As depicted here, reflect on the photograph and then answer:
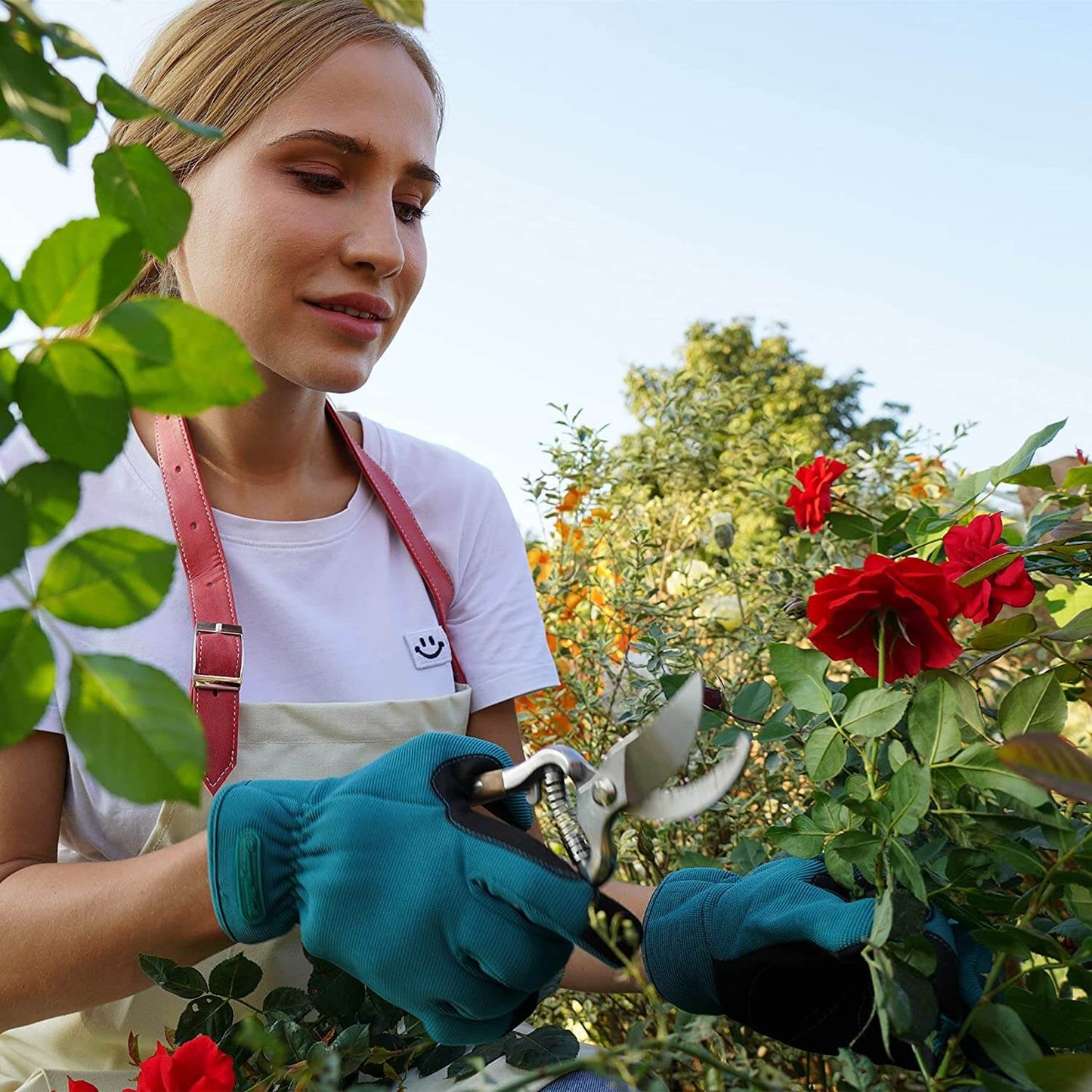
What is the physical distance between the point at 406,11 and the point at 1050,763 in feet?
1.70

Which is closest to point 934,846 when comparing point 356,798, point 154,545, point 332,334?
point 356,798

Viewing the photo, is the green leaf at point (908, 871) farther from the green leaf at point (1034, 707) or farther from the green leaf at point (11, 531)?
the green leaf at point (11, 531)

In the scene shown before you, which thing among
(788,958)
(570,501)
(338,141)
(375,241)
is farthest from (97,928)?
(570,501)

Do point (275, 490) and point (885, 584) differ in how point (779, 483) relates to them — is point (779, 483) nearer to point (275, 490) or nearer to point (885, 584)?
point (275, 490)

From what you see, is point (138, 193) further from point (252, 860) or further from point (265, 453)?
point (265, 453)

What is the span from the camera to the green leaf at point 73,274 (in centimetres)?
46

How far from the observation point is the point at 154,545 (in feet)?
1.43

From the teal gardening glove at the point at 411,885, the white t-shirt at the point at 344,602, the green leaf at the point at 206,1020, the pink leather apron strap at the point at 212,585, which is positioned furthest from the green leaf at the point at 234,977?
the white t-shirt at the point at 344,602

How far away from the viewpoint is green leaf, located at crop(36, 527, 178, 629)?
0.43 meters

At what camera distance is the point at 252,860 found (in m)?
1.04

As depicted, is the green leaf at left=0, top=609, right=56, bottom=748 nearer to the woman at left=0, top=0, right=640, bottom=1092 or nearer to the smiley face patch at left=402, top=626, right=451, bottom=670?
the woman at left=0, top=0, right=640, bottom=1092

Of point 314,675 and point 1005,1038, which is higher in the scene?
point 314,675

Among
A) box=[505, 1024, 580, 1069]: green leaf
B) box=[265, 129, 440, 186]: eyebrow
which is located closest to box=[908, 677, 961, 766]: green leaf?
box=[505, 1024, 580, 1069]: green leaf

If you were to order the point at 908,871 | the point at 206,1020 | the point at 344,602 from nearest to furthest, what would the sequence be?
the point at 908,871 → the point at 206,1020 → the point at 344,602
